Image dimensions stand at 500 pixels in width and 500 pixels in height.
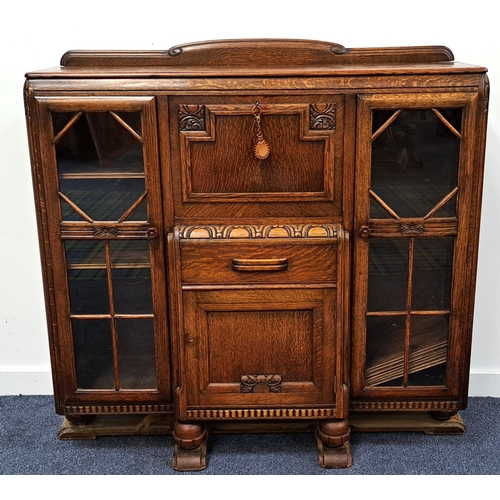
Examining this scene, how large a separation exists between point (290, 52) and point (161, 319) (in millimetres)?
881

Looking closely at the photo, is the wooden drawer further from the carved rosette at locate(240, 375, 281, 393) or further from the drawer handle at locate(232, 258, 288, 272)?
the carved rosette at locate(240, 375, 281, 393)

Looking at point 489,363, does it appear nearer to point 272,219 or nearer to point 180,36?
point 272,219

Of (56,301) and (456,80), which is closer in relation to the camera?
(456,80)

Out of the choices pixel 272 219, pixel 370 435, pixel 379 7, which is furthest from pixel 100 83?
pixel 370 435

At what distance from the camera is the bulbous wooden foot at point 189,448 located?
202cm

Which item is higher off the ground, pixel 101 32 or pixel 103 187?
pixel 101 32

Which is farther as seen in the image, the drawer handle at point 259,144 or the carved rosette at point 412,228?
the carved rosette at point 412,228

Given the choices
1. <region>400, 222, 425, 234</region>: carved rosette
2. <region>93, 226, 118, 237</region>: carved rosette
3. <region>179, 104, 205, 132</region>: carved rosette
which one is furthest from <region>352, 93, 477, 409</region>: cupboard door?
<region>93, 226, 118, 237</region>: carved rosette

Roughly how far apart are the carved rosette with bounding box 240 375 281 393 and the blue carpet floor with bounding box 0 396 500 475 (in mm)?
244

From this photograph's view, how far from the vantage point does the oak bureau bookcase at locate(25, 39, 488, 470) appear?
5.90ft

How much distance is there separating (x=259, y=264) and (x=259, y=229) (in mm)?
97

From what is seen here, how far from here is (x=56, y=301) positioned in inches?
77.3

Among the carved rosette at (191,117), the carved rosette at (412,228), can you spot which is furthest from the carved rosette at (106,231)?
the carved rosette at (412,228)

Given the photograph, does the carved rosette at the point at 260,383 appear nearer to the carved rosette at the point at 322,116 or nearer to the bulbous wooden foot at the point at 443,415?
the bulbous wooden foot at the point at 443,415
